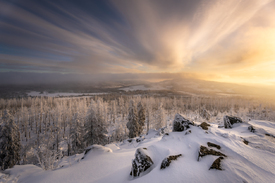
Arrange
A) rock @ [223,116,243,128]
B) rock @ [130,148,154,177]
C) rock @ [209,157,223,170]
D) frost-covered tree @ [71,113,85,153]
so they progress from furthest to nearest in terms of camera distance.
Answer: frost-covered tree @ [71,113,85,153] → rock @ [223,116,243,128] → rock @ [130,148,154,177] → rock @ [209,157,223,170]

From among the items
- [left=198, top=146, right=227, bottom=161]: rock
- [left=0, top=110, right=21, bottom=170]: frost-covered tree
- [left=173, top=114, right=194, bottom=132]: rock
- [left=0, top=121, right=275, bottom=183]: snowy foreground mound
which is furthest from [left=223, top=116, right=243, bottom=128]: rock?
[left=0, top=110, right=21, bottom=170]: frost-covered tree

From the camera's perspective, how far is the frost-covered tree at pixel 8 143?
59.4 ft

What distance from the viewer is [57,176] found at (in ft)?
22.1

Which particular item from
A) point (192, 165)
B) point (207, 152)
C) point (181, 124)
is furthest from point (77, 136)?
point (207, 152)

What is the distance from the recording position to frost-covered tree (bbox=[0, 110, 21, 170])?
59.4 ft

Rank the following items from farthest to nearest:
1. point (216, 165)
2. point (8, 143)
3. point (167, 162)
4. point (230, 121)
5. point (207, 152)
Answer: point (8, 143) < point (230, 121) < point (207, 152) < point (167, 162) < point (216, 165)

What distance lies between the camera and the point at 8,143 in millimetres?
18406

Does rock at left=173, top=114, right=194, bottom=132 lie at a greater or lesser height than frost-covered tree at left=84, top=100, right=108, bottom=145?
greater

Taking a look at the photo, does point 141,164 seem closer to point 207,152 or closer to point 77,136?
point 207,152

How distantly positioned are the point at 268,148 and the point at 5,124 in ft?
109

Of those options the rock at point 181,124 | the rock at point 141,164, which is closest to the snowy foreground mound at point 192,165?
the rock at point 141,164

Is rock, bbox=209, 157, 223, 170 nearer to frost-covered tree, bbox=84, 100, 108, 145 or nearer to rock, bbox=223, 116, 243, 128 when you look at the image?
rock, bbox=223, 116, 243, 128

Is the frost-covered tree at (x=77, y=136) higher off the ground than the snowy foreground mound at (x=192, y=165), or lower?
lower

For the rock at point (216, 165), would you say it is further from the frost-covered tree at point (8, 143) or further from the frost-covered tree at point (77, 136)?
the frost-covered tree at point (8, 143)
